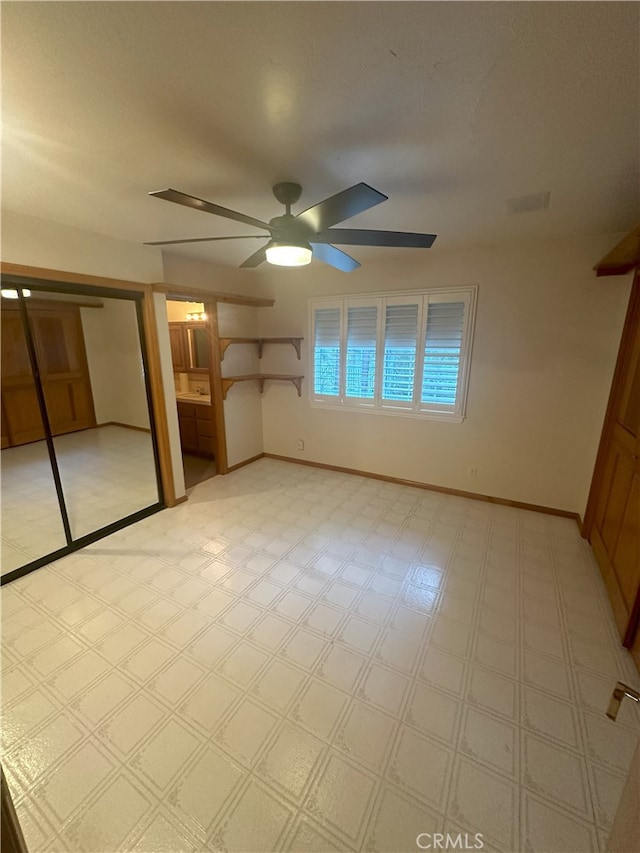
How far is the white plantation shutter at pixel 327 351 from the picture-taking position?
3881mm

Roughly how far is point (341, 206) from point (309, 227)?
0.89 ft

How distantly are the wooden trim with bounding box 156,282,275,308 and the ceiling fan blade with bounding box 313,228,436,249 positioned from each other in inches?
67.7

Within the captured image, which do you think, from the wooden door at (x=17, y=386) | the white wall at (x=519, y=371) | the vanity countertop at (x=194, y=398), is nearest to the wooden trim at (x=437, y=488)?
the white wall at (x=519, y=371)

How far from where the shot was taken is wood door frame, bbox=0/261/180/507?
2.21m

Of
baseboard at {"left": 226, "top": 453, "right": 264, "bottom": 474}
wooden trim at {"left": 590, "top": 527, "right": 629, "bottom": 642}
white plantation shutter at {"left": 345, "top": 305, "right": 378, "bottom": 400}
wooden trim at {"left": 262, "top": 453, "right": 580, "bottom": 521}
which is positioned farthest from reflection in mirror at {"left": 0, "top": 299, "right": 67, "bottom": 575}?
wooden trim at {"left": 590, "top": 527, "right": 629, "bottom": 642}

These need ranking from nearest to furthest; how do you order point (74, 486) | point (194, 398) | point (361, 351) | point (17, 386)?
point (17, 386)
point (74, 486)
point (361, 351)
point (194, 398)

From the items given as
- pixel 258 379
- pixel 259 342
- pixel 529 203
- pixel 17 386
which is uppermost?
pixel 529 203

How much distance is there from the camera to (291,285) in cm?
401

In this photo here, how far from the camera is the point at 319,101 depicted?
1.17m

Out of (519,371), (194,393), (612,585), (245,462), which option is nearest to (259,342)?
(194,393)

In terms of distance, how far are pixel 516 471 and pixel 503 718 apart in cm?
224

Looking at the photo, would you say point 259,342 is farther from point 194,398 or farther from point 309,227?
Answer: point 309,227

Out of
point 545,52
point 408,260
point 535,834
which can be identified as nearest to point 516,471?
point 408,260

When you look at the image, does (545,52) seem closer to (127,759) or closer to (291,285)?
(127,759)
